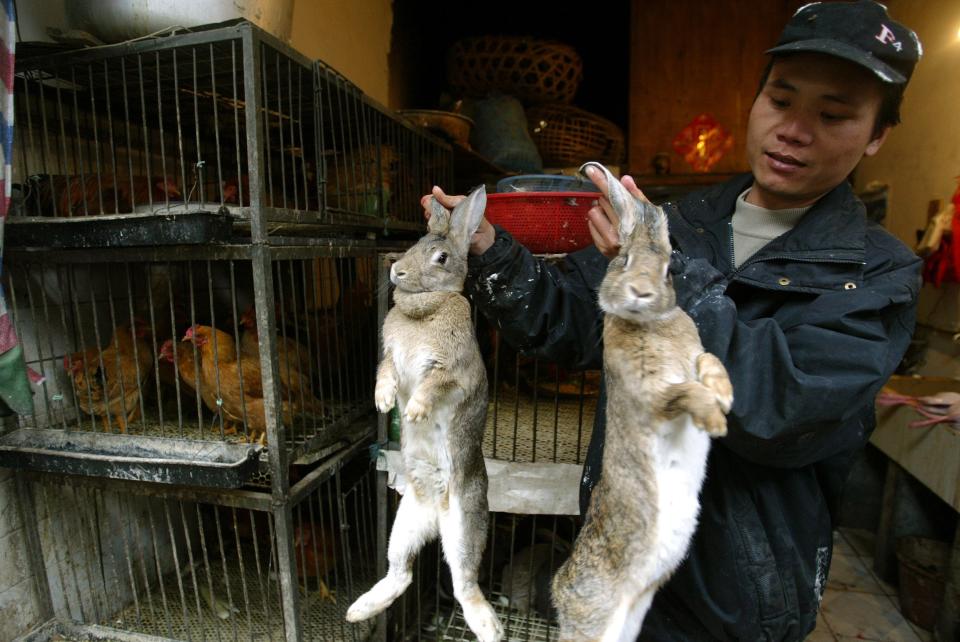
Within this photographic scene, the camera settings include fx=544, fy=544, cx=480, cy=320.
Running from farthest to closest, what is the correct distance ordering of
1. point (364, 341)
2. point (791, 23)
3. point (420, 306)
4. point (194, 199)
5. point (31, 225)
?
point (364, 341) → point (194, 199) → point (31, 225) → point (420, 306) → point (791, 23)

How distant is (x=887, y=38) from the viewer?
4.52ft

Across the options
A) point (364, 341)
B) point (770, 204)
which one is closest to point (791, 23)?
point (770, 204)

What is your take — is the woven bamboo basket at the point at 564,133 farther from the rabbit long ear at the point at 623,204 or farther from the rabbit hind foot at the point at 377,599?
the rabbit hind foot at the point at 377,599

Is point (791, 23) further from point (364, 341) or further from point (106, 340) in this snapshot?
point (106, 340)

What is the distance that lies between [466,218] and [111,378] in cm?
200

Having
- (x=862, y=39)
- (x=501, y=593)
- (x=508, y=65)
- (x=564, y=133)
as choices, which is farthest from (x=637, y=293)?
(x=564, y=133)

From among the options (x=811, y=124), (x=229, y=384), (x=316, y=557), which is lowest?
(x=316, y=557)

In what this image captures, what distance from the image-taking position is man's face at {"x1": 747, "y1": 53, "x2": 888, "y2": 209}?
4.73 ft

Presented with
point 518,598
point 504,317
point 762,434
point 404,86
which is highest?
point 404,86

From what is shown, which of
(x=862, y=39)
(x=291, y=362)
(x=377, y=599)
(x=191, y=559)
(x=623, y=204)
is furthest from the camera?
(x=291, y=362)

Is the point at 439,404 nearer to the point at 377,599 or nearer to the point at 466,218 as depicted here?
the point at 466,218

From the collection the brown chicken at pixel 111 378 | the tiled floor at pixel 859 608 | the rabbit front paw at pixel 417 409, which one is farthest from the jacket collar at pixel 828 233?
the tiled floor at pixel 859 608

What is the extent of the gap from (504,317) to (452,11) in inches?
211

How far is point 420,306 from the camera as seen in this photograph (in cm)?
168
